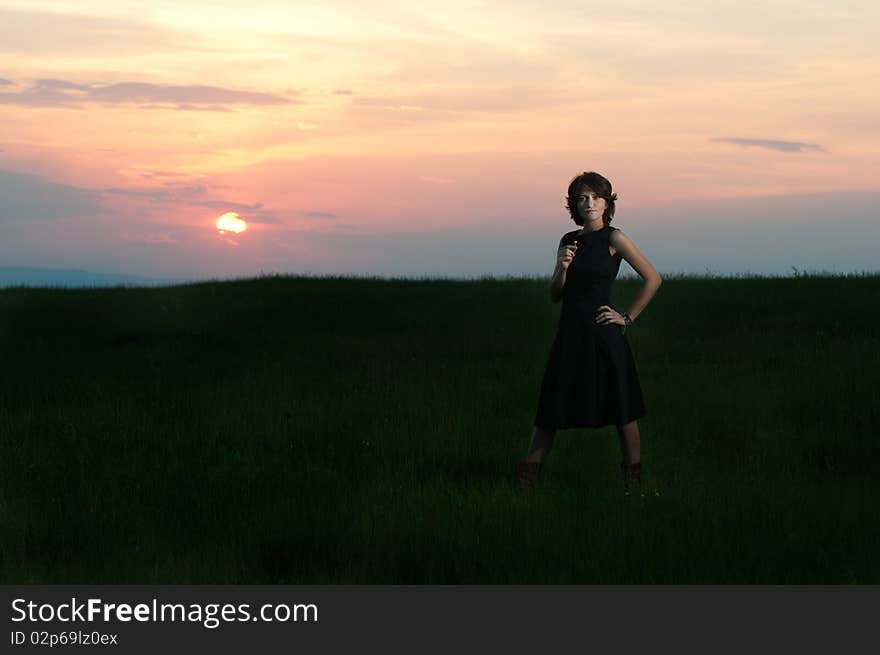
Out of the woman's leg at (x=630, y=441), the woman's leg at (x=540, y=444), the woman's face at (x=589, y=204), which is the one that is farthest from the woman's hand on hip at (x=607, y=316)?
the woman's leg at (x=540, y=444)

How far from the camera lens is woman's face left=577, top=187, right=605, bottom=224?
8820mm

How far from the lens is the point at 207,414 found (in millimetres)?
13219

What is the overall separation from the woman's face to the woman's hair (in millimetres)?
34

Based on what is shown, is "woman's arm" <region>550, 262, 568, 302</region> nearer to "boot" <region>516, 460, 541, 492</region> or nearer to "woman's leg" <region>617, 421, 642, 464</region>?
"woman's leg" <region>617, 421, 642, 464</region>

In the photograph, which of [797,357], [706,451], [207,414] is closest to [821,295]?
[797,357]

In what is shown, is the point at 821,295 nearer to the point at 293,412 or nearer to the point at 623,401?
the point at 293,412

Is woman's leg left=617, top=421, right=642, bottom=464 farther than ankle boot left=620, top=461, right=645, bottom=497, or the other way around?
ankle boot left=620, top=461, right=645, bottom=497

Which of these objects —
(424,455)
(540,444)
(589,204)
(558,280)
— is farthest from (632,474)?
(424,455)

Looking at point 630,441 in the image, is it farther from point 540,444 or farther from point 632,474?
point 540,444

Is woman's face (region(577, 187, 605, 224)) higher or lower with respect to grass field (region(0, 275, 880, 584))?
higher

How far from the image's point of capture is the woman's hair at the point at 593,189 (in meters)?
8.83

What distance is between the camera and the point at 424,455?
11.1m

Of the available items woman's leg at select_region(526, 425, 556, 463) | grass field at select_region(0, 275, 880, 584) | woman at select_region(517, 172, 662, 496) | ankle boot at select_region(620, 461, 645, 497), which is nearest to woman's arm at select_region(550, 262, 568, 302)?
woman at select_region(517, 172, 662, 496)

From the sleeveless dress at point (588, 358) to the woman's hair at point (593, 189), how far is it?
14cm
